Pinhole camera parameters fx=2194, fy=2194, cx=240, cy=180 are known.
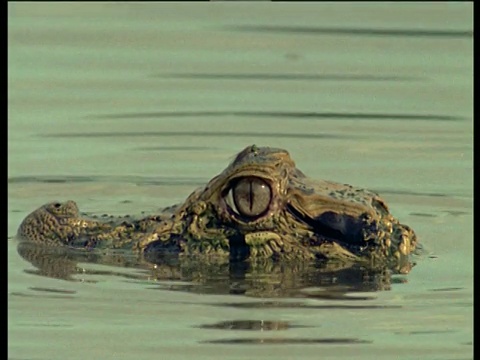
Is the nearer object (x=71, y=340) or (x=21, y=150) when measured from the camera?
(x=71, y=340)

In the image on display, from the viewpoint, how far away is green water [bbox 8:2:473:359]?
41.8 feet

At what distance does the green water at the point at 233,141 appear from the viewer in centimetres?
1274

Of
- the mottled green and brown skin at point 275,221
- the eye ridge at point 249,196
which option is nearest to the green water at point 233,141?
the mottled green and brown skin at point 275,221

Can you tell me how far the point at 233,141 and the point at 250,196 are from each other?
516 cm

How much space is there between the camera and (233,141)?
1936cm

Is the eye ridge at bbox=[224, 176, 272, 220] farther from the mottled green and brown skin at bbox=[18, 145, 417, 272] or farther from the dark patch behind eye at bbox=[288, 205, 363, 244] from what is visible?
the dark patch behind eye at bbox=[288, 205, 363, 244]

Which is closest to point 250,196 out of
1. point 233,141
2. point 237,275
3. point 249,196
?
point 249,196

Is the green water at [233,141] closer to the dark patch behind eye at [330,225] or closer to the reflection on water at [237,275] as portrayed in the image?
the reflection on water at [237,275]

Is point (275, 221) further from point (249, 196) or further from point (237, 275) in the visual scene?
point (237, 275)

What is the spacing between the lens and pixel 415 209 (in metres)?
16.6

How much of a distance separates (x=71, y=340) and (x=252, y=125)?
781cm

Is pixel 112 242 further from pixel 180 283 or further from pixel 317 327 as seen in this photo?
pixel 317 327

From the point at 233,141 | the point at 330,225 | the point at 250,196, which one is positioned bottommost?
the point at 330,225
